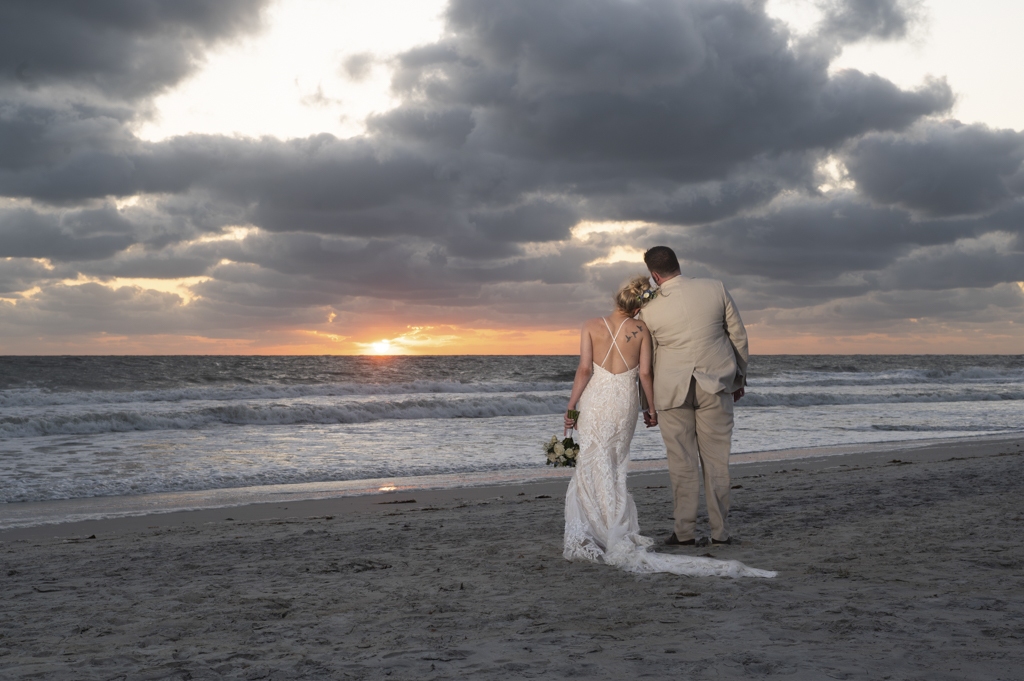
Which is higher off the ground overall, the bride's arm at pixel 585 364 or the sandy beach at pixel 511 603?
the bride's arm at pixel 585 364

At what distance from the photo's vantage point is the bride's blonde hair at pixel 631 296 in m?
4.79

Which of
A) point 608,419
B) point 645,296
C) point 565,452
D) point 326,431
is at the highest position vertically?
point 645,296

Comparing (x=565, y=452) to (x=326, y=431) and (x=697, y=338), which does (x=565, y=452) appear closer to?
(x=697, y=338)

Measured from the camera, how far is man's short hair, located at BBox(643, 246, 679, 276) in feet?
16.1

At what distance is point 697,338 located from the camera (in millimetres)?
4754

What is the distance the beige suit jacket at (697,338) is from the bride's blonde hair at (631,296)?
16 centimetres

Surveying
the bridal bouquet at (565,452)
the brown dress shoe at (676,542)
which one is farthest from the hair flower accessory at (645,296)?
the brown dress shoe at (676,542)

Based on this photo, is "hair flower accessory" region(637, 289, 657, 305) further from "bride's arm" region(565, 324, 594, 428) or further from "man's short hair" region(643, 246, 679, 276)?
"bride's arm" region(565, 324, 594, 428)

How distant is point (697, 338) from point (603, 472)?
3.82 ft

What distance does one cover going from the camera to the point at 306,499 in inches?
356

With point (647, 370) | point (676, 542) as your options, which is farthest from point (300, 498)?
point (647, 370)

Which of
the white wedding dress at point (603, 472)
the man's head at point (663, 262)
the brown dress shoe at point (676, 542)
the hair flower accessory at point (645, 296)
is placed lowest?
the brown dress shoe at point (676, 542)

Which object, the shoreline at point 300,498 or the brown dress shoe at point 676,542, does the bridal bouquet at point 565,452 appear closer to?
the brown dress shoe at point 676,542

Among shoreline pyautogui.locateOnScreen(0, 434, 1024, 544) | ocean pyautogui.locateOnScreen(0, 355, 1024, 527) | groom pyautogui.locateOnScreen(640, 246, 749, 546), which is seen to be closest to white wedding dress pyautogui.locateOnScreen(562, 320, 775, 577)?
groom pyautogui.locateOnScreen(640, 246, 749, 546)
